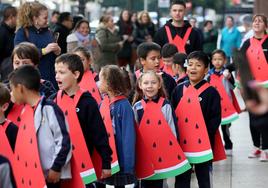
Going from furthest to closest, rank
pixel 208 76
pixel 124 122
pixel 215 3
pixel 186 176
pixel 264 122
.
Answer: pixel 215 3 → pixel 208 76 → pixel 186 176 → pixel 124 122 → pixel 264 122

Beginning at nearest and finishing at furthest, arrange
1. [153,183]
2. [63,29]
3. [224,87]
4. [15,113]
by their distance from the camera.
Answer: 1. [15,113]
2. [153,183]
3. [224,87]
4. [63,29]

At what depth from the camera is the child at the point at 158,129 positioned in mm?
8172

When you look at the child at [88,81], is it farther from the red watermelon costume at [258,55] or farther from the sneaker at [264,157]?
the sneaker at [264,157]

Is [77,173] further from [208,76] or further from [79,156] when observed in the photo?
[208,76]

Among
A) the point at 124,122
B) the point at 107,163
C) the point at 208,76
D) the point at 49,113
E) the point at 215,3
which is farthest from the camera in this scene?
the point at 215,3

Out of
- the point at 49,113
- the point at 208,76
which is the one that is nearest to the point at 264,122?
the point at 49,113

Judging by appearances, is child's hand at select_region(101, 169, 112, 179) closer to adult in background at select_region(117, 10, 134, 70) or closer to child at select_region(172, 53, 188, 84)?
child at select_region(172, 53, 188, 84)

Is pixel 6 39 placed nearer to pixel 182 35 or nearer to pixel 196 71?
pixel 182 35

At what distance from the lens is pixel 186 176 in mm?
8430

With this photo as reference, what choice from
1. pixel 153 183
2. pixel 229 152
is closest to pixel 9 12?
pixel 229 152

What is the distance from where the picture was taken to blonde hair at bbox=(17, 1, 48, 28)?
9.91m

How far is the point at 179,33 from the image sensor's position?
1200 cm

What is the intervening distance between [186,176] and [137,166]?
1.99 ft

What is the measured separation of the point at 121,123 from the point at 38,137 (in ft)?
5.05
